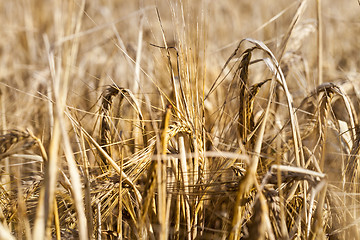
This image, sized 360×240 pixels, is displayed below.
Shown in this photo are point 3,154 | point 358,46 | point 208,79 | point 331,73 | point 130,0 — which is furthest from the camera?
point 130,0

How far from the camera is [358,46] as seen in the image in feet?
7.44

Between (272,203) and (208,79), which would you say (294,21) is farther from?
(208,79)

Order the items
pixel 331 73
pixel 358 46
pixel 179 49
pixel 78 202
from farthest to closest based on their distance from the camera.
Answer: pixel 358 46 → pixel 331 73 → pixel 179 49 → pixel 78 202

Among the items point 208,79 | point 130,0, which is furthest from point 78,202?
point 130,0

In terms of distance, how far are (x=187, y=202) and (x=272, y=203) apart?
0.21 meters

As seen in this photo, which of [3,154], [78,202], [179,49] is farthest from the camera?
[179,49]

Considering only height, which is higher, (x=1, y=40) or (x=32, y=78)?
(x=1, y=40)

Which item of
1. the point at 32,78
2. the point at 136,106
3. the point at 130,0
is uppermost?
the point at 130,0

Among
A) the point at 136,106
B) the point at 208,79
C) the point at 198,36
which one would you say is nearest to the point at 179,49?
the point at 198,36

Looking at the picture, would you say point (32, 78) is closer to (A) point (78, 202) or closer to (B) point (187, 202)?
(B) point (187, 202)

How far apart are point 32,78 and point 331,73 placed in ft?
5.32

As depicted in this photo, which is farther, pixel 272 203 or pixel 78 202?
pixel 272 203

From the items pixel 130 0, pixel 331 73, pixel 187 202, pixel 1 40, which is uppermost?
pixel 130 0

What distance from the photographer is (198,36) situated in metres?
0.77
